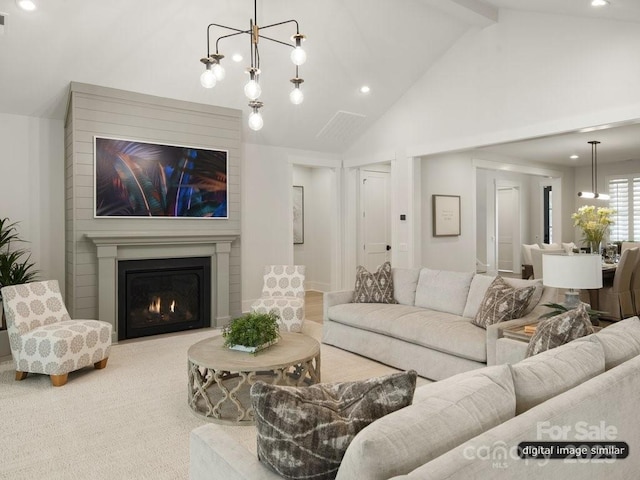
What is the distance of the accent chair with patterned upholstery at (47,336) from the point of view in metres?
3.67

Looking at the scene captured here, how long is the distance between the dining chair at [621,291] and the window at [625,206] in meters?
4.42

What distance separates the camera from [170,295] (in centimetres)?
557

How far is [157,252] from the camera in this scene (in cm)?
539

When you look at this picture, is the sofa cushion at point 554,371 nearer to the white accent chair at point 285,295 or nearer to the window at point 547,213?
the white accent chair at point 285,295

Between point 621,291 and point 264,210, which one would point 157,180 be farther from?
point 621,291

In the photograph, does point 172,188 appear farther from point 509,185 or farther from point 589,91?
point 509,185

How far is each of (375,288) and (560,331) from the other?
8.85 feet

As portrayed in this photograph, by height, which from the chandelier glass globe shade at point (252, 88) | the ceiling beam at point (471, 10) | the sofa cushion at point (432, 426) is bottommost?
the sofa cushion at point (432, 426)

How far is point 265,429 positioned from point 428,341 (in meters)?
2.70

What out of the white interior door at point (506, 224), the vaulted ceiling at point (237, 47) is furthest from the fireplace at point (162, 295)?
the white interior door at point (506, 224)

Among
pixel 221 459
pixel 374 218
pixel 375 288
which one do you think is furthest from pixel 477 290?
pixel 374 218

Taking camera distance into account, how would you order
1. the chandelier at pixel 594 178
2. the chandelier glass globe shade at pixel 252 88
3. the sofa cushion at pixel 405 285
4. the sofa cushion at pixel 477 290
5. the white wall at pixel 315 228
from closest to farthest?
the chandelier glass globe shade at pixel 252 88, the sofa cushion at pixel 477 290, the sofa cushion at pixel 405 285, the chandelier at pixel 594 178, the white wall at pixel 315 228

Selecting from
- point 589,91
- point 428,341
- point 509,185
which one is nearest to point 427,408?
point 428,341

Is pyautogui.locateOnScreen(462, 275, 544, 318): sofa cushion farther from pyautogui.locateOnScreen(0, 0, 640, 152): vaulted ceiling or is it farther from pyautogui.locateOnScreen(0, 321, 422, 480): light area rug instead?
pyautogui.locateOnScreen(0, 0, 640, 152): vaulted ceiling
